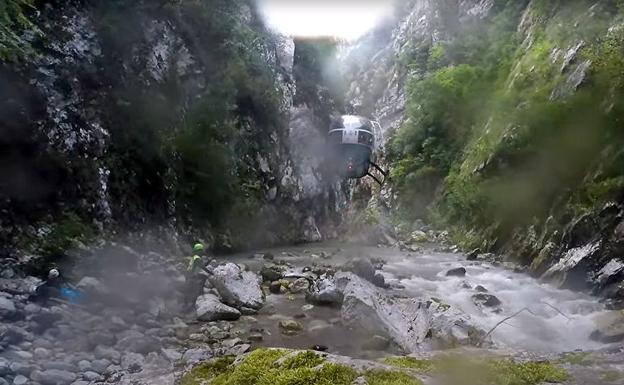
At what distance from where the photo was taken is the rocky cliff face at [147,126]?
11.1 metres

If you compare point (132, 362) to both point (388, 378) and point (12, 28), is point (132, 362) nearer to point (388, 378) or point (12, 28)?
point (388, 378)

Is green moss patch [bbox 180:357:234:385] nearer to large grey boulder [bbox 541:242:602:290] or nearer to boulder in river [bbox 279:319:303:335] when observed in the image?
boulder in river [bbox 279:319:303:335]

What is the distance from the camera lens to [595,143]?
48.7ft

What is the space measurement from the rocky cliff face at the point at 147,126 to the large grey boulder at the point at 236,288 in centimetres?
322

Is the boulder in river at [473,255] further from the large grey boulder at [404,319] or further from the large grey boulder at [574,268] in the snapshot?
the large grey boulder at [404,319]

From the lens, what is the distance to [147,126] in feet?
50.0

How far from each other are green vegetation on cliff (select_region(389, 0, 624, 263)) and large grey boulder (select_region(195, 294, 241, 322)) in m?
9.29

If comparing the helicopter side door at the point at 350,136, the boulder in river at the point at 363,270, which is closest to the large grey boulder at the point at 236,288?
the boulder in river at the point at 363,270

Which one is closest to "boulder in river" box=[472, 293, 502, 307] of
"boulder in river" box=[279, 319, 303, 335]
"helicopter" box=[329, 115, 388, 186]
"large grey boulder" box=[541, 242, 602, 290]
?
"large grey boulder" box=[541, 242, 602, 290]

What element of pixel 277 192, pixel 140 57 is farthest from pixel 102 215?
pixel 277 192

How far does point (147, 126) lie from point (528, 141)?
12.7m

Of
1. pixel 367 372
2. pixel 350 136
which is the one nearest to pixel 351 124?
pixel 350 136

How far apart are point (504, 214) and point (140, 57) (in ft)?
44.1

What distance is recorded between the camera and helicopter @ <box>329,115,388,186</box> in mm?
29403
